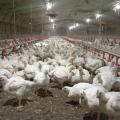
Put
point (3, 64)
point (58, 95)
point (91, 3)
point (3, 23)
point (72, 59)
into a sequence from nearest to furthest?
1. point (58, 95)
2. point (3, 64)
3. point (72, 59)
4. point (91, 3)
5. point (3, 23)

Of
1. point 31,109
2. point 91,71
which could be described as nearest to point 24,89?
point 31,109

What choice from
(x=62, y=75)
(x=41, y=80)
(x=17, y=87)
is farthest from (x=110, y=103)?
(x=62, y=75)

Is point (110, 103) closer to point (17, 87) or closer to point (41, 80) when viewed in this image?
point (17, 87)

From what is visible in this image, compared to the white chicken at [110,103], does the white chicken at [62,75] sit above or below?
above

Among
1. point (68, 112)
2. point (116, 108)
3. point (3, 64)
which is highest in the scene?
point (3, 64)

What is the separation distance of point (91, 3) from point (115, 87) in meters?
10.9

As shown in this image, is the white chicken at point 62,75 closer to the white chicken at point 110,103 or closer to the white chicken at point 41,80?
the white chicken at point 41,80

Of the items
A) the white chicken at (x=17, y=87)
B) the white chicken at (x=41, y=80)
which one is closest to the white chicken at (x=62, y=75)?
the white chicken at (x=41, y=80)

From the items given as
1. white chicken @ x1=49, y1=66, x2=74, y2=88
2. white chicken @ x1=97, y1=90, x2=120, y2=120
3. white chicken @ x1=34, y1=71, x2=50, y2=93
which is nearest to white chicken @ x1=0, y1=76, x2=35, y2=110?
white chicken @ x1=34, y1=71, x2=50, y2=93

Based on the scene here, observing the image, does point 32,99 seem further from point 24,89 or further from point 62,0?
point 62,0

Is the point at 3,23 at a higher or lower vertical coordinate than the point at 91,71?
higher

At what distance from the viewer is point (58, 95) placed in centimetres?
682

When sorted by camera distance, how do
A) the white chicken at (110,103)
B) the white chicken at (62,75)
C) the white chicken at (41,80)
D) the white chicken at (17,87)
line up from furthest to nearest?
the white chicken at (62,75), the white chicken at (41,80), the white chicken at (17,87), the white chicken at (110,103)

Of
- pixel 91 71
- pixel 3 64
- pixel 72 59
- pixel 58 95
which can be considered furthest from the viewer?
pixel 72 59
